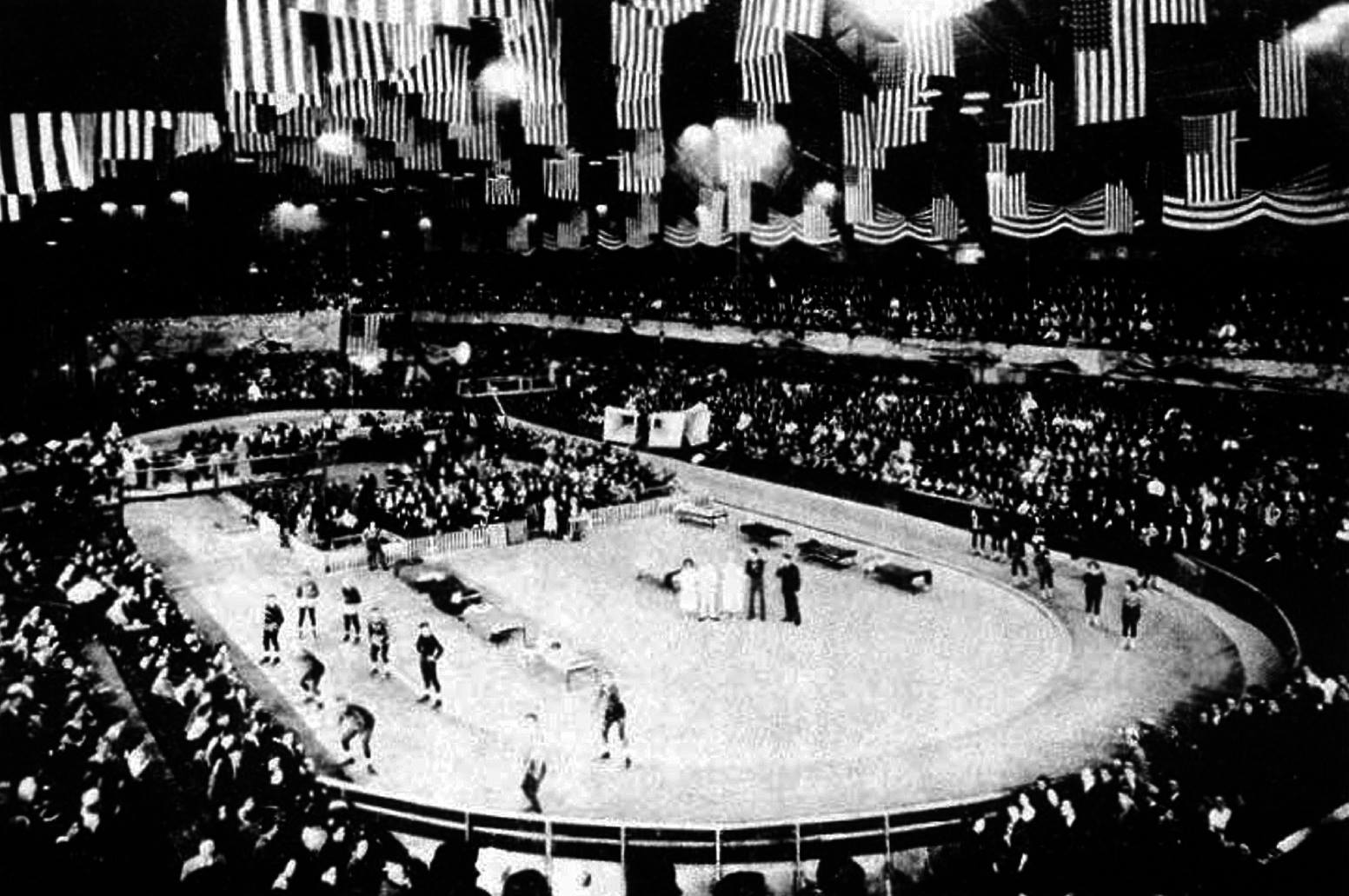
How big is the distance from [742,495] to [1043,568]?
37.4ft

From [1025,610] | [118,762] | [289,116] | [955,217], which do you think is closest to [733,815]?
[118,762]

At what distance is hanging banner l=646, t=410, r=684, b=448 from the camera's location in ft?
107

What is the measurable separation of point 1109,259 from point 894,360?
7300 mm

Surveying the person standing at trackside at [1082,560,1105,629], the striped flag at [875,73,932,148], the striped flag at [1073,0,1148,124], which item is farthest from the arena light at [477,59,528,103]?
the person standing at trackside at [1082,560,1105,629]

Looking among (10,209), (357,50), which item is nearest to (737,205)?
(357,50)

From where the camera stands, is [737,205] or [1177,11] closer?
[1177,11]

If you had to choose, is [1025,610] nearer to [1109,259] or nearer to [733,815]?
[733,815]

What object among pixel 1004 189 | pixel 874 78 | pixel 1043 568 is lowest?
pixel 1043 568

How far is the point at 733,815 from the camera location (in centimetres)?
1164

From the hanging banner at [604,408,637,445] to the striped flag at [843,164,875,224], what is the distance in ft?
34.1

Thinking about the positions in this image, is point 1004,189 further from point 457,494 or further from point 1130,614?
point 457,494

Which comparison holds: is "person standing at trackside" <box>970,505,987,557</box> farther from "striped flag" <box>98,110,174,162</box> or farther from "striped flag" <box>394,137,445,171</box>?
"striped flag" <box>98,110,174,162</box>

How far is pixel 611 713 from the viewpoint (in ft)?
41.6

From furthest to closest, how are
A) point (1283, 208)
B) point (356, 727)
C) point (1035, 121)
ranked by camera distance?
point (1035, 121) < point (1283, 208) < point (356, 727)
